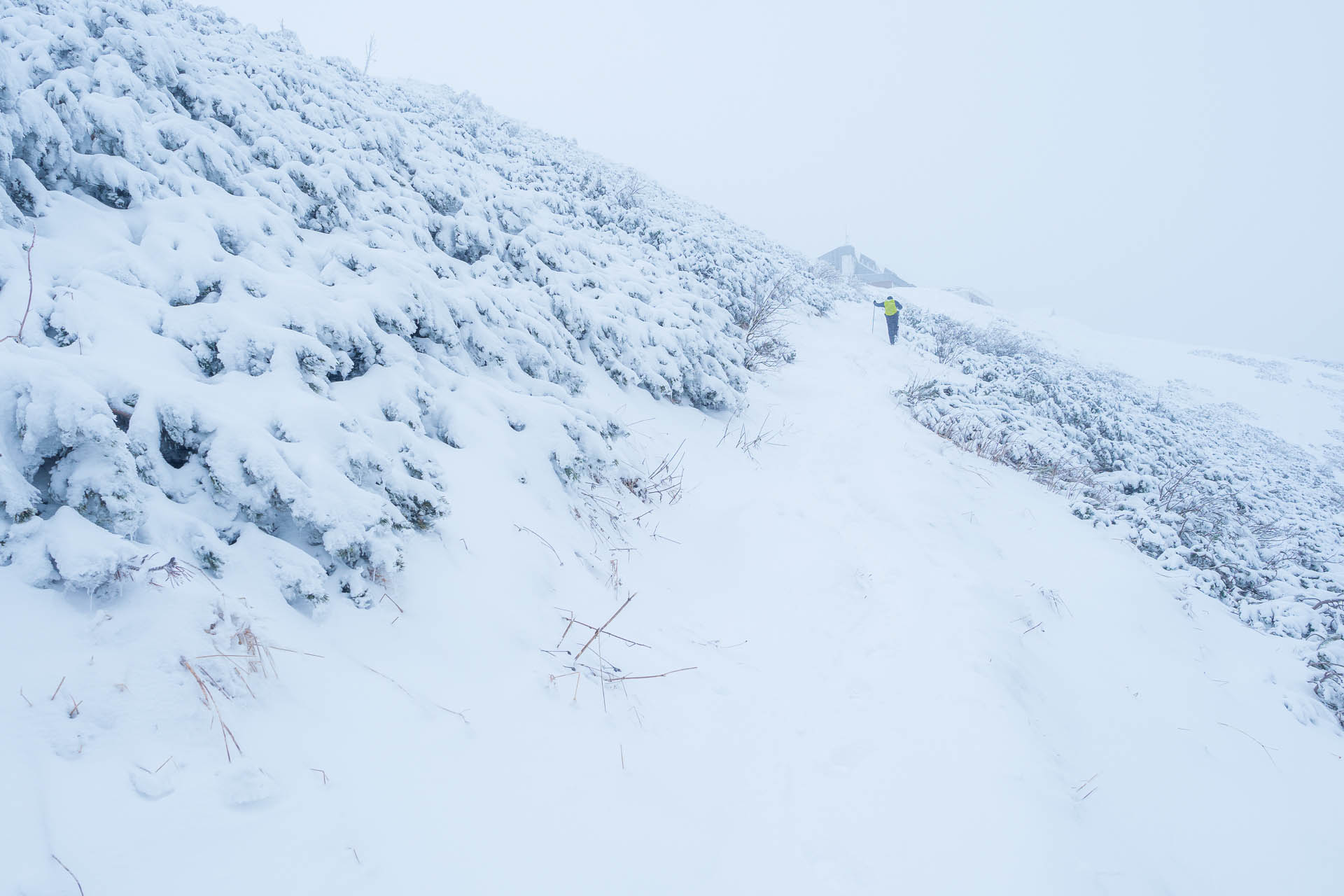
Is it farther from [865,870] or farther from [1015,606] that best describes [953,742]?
[1015,606]

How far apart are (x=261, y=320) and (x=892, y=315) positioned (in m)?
12.4

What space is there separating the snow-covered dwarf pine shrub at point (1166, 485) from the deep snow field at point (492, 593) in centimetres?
→ 11

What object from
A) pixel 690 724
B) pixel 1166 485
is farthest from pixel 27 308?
pixel 1166 485

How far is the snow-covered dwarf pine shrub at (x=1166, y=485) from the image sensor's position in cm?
655

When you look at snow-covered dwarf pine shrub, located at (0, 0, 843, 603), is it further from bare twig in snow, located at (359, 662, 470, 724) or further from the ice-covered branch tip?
bare twig in snow, located at (359, 662, 470, 724)

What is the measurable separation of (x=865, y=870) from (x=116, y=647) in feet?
9.63

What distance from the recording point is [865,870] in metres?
2.41

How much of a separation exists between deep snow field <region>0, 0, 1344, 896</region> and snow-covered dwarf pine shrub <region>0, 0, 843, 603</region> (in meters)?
0.02

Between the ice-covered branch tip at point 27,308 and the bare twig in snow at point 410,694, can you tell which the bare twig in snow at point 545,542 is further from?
the ice-covered branch tip at point 27,308

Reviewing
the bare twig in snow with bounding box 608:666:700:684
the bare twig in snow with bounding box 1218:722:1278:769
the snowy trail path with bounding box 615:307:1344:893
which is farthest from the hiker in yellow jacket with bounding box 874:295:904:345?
the bare twig in snow with bounding box 608:666:700:684

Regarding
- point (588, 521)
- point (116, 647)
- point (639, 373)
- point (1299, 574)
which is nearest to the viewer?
point (116, 647)

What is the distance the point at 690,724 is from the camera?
290 centimetres

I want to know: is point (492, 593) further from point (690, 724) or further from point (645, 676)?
point (690, 724)

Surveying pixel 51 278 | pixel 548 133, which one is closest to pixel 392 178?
pixel 51 278
